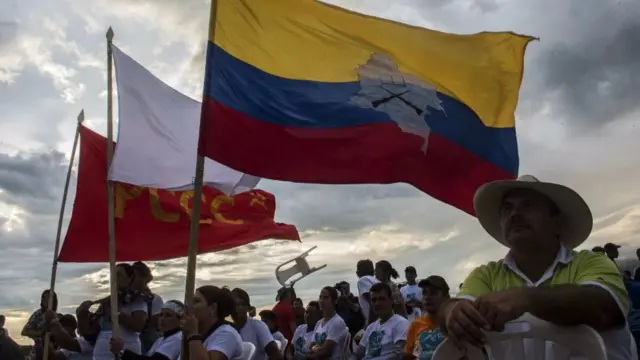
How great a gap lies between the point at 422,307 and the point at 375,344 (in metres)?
0.61

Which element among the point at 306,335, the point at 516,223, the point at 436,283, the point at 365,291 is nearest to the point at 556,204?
the point at 516,223

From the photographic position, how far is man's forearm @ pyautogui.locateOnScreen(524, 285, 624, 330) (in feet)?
7.47

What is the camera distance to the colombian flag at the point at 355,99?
567 cm

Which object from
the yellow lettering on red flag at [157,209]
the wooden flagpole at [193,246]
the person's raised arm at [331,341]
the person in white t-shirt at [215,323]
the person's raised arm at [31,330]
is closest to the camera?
the wooden flagpole at [193,246]

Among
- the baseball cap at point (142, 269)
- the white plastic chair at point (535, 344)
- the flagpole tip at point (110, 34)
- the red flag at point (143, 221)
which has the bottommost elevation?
the white plastic chair at point (535, 344)

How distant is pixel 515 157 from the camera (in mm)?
6586

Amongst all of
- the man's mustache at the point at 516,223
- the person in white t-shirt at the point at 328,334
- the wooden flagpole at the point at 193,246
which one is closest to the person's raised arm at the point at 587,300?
the man's mustache at the point at 516,223

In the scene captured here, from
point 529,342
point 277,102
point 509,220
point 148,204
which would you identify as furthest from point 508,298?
point 148,204

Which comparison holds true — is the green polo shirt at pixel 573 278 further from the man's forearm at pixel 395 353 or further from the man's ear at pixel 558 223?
the man's forearm at pixel 395 353

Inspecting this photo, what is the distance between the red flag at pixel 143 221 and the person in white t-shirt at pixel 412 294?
2.12m

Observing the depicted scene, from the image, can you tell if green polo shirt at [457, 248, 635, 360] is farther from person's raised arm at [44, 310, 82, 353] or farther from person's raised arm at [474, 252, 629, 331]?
person's raised arm at [44, 310, 82, 353]

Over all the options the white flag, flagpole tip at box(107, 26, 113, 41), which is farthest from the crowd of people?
flagpole tip at box(107, 26, 113, 41)

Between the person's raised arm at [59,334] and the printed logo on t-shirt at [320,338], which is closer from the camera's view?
the person's raised arm at [59,334]

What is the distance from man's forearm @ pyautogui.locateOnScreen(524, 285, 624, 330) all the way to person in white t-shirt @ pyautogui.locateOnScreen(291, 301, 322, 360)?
246 inches
